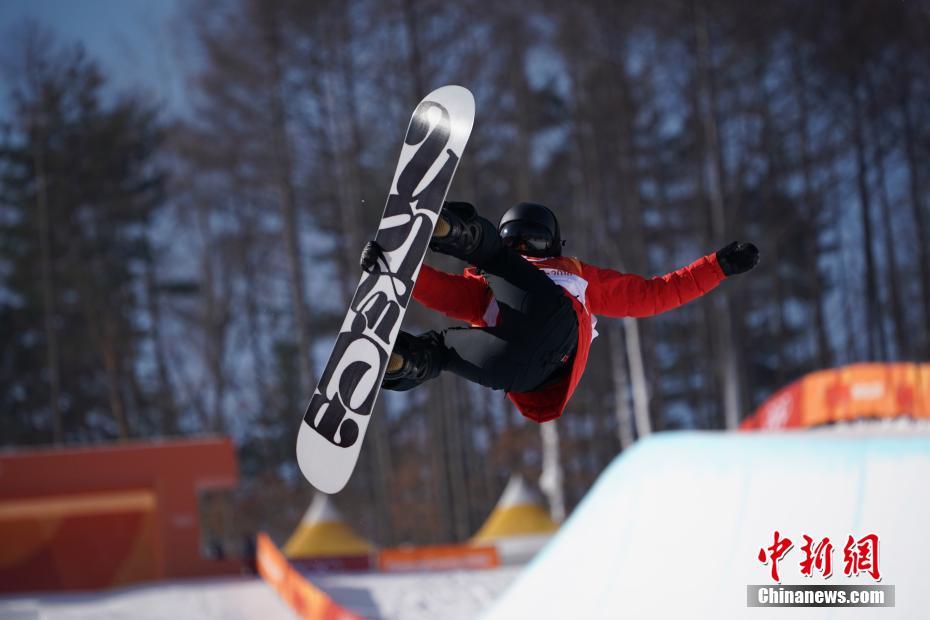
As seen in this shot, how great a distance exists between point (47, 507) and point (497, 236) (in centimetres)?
1287

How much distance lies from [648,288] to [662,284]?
60mm

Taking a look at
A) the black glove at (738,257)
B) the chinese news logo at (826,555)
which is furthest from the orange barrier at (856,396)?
the black glove at (738,257)

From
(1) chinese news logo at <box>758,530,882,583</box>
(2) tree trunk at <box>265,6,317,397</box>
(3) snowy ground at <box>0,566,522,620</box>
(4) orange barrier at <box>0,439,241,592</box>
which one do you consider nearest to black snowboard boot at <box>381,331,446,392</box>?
(1) chinese news logo at <box>758,530,882,583</box>

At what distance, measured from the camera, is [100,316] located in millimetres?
22688

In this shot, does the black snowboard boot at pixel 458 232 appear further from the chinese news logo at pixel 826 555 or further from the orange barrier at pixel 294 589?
the orange barrier at pixel 294 589

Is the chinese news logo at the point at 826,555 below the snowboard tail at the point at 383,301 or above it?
below

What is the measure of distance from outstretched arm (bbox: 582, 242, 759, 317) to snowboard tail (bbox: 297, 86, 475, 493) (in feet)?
2.50

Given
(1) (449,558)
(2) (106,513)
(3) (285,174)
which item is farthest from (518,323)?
(3) (285,174)

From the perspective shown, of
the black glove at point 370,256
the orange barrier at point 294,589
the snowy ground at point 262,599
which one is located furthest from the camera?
the snowy ground at point 262,599

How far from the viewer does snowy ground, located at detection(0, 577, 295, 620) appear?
12.3 meters

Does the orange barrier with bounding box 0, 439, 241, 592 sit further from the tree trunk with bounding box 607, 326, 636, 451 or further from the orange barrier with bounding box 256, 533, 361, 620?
the tree trunk with bounding box 607, 326, 636, 451

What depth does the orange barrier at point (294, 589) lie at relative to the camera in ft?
30.4

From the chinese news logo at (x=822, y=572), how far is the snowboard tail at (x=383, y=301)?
3.31 metres

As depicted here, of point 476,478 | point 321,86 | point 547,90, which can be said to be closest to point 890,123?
point 547,90
